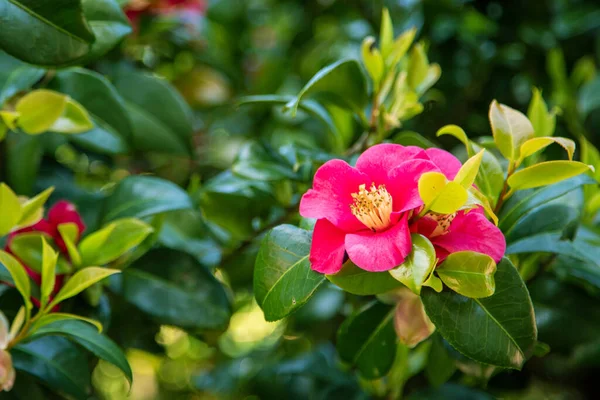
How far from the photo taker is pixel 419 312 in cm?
61

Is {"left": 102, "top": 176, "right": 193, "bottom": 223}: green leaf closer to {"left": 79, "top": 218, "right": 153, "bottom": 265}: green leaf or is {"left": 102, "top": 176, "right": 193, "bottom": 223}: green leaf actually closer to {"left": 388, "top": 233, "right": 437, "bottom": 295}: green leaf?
{"left": 79, "top": 218, "right": 153, "bottom": 265}: green leaf

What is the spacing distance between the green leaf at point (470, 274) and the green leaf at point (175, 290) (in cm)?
35

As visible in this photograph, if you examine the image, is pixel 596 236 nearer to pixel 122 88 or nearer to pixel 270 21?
pixel 122 88

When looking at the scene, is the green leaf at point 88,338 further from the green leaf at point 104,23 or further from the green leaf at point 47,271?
the green leaf at point 104,23

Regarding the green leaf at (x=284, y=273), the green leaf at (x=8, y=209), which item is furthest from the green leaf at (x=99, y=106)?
the green leaf at (x=284, y=273)

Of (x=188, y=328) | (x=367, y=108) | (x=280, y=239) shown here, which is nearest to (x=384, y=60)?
(x=367, y=108)

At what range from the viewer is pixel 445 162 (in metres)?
0.56

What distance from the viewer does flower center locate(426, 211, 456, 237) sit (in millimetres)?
529

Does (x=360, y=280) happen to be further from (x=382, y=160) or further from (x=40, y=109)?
(x=40, y=109)

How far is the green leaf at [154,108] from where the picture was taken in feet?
3.16

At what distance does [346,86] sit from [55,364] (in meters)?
0.45

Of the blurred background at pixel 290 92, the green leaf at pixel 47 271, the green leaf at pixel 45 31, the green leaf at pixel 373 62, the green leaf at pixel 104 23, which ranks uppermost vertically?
the green leaf at pixel 45 31

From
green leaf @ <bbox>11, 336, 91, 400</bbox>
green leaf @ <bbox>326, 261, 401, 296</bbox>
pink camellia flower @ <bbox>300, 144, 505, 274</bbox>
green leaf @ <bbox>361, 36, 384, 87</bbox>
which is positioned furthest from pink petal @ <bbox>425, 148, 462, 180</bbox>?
green leaf @ <bbox>11, 336, 91, 400</bbox>

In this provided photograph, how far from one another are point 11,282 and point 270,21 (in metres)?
1.18
